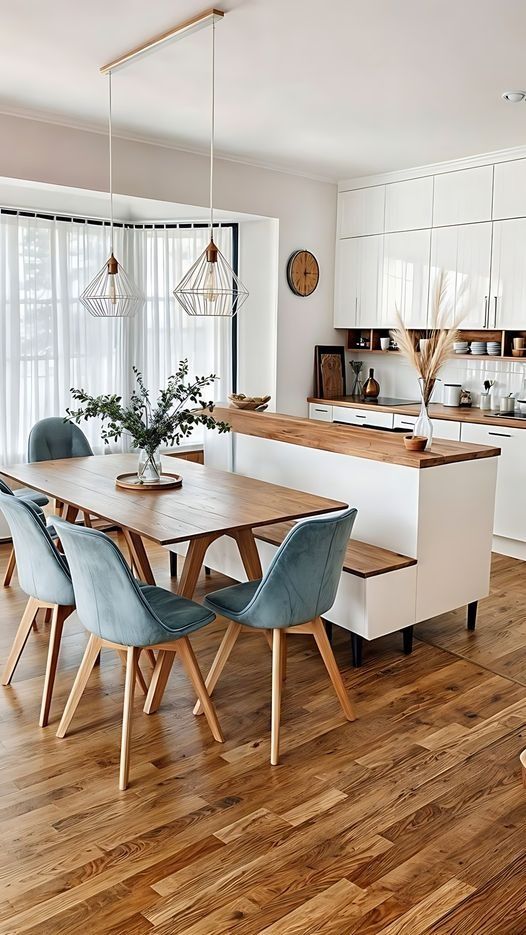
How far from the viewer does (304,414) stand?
656 cm

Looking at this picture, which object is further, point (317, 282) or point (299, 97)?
point (317, 282)

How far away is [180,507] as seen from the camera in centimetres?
330

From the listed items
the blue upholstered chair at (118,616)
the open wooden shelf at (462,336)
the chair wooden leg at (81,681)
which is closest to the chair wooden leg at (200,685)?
the blue upholstered chair at (118,616)

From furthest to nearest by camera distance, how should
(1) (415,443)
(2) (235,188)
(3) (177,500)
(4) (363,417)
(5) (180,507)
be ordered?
(4) (363,417), (2) (235,188), (1) (415,443), (3) (177,500), (5) (180,507)

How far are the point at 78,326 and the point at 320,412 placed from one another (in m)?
2.02

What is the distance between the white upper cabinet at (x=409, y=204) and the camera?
228 inches

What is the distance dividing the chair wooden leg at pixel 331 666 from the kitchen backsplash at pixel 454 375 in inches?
126

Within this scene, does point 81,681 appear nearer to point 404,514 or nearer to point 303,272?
point 404,514

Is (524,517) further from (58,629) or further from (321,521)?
(58,629)

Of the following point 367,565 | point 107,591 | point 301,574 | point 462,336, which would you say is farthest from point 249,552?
point 462,336

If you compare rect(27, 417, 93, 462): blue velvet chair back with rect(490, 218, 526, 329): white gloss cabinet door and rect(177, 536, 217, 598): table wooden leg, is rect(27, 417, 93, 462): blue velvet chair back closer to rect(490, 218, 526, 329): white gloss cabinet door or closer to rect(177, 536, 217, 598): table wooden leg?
rect(177, 536, 217, 598): table wooden leg

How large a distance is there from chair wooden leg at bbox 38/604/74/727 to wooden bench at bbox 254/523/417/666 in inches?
45.7

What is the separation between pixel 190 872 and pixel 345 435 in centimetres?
224

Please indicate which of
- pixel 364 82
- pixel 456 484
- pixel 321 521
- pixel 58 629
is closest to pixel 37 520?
pixel 58 629
